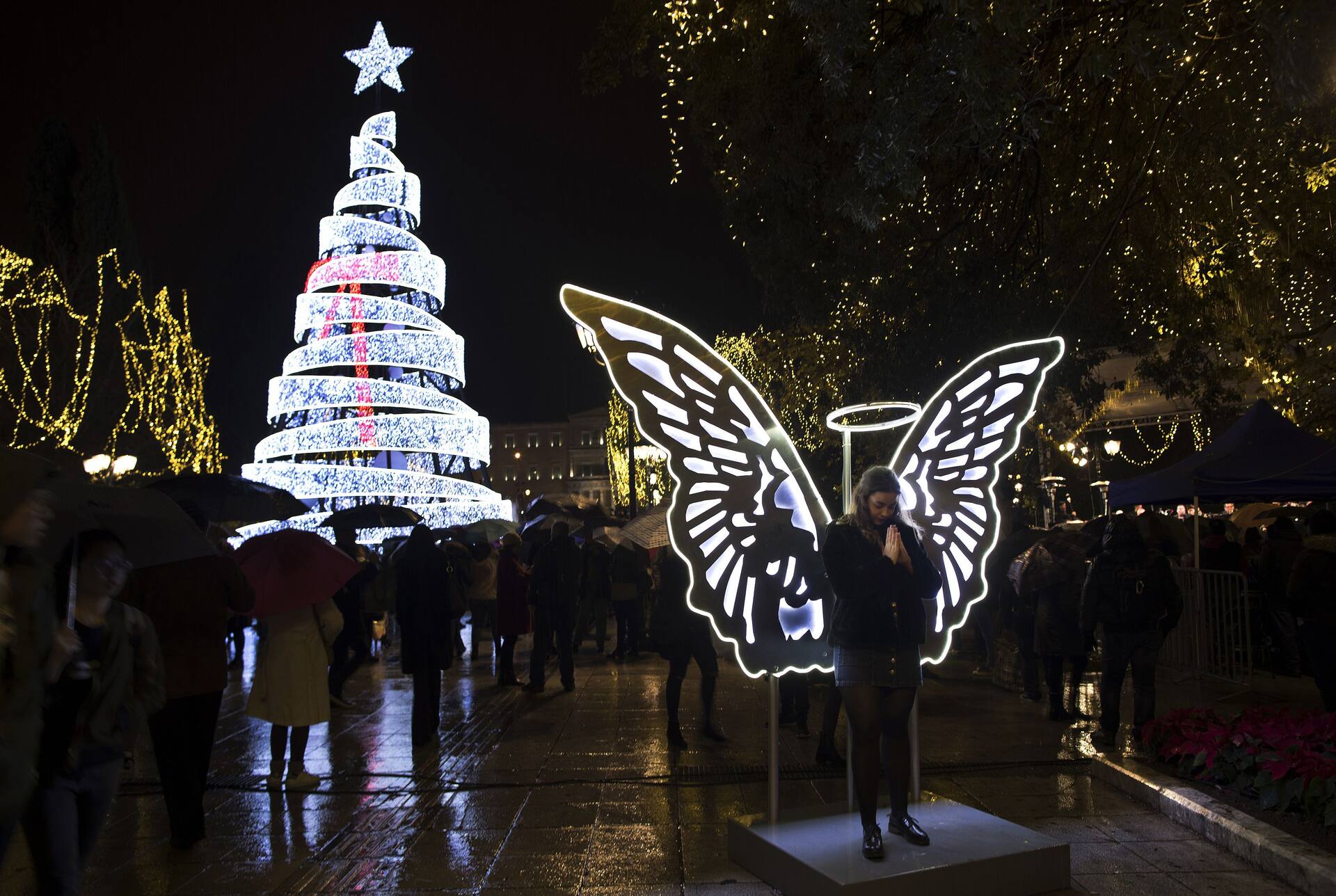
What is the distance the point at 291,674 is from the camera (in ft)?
24.1

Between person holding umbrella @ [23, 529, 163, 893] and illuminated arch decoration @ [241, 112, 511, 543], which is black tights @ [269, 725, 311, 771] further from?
illuminated arch decoration @ [241, 112, 511, 543]

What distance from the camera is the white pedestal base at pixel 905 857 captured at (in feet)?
15.6

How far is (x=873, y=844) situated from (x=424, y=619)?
501 centimetres

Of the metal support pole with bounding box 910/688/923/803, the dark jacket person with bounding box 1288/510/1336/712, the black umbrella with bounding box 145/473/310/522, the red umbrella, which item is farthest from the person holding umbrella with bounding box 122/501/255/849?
the dark jacket person with bounding box 1288/510/1336/712

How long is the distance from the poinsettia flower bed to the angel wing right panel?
194 cm

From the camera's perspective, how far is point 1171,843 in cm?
586

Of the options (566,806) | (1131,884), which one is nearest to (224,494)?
(566,806)

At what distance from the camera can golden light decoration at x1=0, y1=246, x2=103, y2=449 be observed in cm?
2484

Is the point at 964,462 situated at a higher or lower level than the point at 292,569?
higher

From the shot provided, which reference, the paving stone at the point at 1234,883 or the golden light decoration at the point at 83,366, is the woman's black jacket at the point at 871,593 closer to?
the paving stone at the point at 1234,883

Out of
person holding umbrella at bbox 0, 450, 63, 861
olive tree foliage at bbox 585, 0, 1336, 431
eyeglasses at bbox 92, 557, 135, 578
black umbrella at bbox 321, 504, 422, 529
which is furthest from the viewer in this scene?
black umbrella at bbox 321, 504, 422, 529

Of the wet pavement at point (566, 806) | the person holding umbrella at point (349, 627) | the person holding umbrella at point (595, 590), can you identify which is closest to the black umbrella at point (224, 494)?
the person holding umbrella at point (349, 627)

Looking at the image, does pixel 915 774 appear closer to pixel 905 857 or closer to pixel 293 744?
pixel 905 857

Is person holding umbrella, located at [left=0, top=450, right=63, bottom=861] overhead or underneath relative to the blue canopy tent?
underneath
